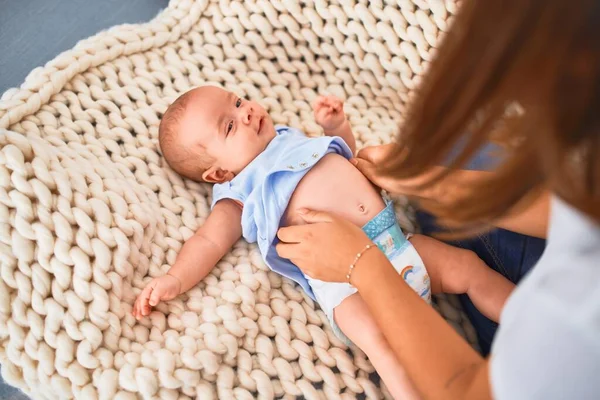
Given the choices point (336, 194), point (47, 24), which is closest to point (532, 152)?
point (336, 194)

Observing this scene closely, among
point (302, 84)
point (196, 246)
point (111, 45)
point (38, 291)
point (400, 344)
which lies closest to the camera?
point (400, 344)

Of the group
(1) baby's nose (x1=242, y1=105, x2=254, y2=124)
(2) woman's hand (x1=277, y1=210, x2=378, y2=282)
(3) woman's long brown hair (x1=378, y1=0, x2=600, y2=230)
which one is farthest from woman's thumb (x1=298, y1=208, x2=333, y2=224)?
(3) woman's long brown hair (x1=378, y1=0, x2=600, y2=230)

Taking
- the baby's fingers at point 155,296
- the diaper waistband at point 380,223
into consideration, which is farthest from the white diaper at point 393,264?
the baby's fingers at point 155,296

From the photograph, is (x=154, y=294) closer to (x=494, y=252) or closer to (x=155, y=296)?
(x=155, y=296)

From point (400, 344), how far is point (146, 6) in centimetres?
93

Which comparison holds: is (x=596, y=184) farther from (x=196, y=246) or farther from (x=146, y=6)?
(x=146, y=6)

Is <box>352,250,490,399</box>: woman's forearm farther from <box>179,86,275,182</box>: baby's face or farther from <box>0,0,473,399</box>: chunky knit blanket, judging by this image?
<box>179,86,275,182</box>: baby's face

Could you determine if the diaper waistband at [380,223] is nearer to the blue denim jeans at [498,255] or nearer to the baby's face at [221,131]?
the blue denim jeans at [498,255]

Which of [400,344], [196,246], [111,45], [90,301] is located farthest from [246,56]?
[400,344]

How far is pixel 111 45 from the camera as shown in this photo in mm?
1024

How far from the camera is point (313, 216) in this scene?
0.85 meters

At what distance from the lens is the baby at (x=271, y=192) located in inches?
32.0

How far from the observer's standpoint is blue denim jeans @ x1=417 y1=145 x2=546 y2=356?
2.64ft

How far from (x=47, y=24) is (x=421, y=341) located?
3.15 ft
